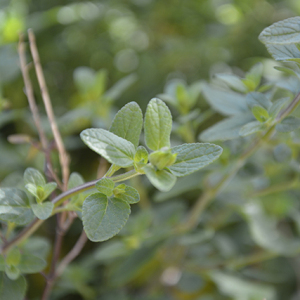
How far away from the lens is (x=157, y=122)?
1.04 ft

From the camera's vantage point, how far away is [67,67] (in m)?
1.02

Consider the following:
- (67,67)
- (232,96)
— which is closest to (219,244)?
(232,96)

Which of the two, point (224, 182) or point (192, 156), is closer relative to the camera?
point (192, 156)

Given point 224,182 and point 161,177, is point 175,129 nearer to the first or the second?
point 224,182

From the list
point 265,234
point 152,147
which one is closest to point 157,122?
point 152,147

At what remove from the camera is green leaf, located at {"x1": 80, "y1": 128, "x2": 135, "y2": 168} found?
0.28m

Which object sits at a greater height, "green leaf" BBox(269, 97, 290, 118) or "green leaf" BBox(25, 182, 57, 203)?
"green leaf" BBox(269, 97, 290, 118)

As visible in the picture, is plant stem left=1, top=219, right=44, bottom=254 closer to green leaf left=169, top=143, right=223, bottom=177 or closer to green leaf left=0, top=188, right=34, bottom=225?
green leaf left=0, top=188, right=34, bottom=225

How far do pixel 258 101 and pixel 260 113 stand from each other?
3 cm

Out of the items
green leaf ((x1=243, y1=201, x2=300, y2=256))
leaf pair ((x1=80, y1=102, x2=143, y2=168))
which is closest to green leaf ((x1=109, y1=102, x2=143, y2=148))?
leaf pair ((x1=80, y1=102, x2=143, y2=168))

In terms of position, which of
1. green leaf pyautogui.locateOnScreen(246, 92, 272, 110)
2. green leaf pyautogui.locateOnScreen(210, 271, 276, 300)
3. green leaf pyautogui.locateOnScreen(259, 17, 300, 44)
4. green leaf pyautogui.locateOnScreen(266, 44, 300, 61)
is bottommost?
→ green leaf pyautogui.locateOnScreen(210, 271, 276, 300)

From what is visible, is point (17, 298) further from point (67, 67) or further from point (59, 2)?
point (59, 2)

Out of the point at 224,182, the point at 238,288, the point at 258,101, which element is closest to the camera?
the point at 258,101

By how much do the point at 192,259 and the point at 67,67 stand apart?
0.63 meters
